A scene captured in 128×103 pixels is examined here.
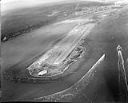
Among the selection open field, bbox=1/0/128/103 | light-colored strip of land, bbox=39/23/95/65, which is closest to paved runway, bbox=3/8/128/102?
open field, bbox=1/0/128/103

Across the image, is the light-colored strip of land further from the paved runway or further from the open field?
the paved runway

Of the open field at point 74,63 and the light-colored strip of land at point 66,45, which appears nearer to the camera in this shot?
the open field at point 74,63

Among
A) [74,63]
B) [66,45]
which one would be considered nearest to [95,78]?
[74,63]

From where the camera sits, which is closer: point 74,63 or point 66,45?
point 74,63

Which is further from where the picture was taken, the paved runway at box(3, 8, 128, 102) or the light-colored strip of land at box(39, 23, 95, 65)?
the light-colored strip of land at box(39, 23, 95, 65)

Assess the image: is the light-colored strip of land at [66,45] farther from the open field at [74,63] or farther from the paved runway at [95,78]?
the paved runway at [95,78]

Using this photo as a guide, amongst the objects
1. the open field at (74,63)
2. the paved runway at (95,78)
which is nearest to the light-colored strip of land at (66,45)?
the open field at (74,63)

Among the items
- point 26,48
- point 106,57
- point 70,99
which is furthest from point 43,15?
point 70,99

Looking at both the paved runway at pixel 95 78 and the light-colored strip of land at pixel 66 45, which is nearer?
the paved runway at pixel 95 78

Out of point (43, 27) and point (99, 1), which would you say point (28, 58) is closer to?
point (43, 27)

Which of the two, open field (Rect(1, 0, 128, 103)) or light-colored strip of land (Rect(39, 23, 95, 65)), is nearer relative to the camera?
open field (Rect(1, 0, 128, 103))

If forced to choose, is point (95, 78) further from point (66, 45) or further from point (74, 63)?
point (66, 45)
